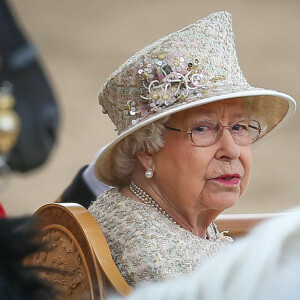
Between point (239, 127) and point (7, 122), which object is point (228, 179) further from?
point (7, 122)

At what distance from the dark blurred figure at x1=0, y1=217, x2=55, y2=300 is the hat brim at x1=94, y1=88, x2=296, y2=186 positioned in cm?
127

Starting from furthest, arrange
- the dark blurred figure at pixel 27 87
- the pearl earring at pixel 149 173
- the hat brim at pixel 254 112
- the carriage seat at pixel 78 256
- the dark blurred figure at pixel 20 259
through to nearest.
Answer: the pearl earring at pixel 149 173 → the hat brim at pixel 254 112 → the carriage seat at pixel 78 256 → the dark blurred figure at pixel 20 259 → the dark blurred figure at pixel 27 87

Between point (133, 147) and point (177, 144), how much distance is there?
0.42 feet

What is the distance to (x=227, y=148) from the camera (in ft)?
8.92

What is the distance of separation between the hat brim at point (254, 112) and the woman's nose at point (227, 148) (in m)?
0.11

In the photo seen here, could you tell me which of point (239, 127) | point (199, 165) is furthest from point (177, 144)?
point (239, 127)

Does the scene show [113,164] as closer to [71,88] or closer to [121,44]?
[71,88]

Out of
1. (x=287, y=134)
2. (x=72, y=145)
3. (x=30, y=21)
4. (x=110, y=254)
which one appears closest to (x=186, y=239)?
(x=110, y=254)

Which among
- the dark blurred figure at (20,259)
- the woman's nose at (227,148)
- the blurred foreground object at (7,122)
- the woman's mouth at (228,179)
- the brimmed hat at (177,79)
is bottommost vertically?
the woman's mouth at (228,179)

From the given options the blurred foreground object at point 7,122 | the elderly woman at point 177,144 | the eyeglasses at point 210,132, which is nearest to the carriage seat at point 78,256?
the elderly woman at point 177,144

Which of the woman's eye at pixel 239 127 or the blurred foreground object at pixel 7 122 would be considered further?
the woman's eye at pixel 239 127

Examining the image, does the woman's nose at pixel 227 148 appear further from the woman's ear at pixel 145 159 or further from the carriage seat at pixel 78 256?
the carriage seat at pixel 78 256

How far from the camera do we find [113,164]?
9.32ft

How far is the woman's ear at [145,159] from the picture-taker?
9.11ft
